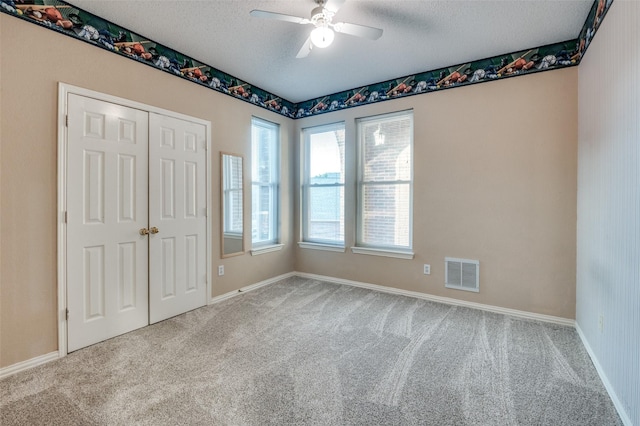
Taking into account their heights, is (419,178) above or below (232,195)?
above

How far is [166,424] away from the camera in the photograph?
5.49ft

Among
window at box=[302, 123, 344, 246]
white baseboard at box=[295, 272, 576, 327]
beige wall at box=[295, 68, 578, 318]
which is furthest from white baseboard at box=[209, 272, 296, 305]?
beige wall at box=[295, 68, 578, 318]

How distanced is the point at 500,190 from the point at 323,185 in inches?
93.7

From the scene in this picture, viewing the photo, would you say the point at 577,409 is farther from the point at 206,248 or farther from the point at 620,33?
the point at 206,248

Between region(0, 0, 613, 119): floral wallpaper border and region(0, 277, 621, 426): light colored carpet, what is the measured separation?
2603 mm

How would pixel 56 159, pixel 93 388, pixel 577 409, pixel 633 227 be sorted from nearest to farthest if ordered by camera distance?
pixel 633 227
pixel 577 409
pixel 93 388
pixel 56 159

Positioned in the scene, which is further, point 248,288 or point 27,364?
point 248,288

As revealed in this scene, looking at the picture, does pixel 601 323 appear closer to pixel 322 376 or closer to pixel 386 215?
pixel 322 376

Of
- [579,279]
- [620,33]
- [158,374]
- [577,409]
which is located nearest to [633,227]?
[577,409]

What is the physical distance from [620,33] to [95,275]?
4.24 metres

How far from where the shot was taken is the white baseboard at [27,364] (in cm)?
213

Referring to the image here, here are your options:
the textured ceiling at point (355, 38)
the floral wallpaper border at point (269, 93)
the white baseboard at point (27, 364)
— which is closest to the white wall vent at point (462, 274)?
the floral wallpaper border at point (269, 93)

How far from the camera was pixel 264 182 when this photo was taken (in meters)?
4.45

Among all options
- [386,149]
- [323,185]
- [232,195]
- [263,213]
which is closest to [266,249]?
[263,213]
